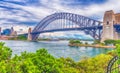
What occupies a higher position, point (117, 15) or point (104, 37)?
point (117, 15)

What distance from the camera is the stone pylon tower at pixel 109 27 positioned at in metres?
70.7

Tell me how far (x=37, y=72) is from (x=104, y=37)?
62.9m

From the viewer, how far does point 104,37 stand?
7131cm

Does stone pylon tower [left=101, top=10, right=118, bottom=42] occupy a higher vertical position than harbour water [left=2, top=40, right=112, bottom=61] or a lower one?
higher

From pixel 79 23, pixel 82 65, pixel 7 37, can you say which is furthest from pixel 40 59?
pixel 7 37

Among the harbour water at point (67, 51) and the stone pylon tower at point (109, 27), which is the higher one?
the stone pylon tower at point (109, 27)

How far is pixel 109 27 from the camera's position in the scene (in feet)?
233

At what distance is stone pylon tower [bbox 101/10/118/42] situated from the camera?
70700mm

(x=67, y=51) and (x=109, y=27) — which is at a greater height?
(x=109, y=27)

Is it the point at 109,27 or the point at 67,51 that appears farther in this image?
the point at 109,27

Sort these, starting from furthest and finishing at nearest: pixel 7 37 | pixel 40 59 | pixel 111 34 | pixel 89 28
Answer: pixel 7 37 < pixel 111 34 < pixel 89 28 < pixel 40 59

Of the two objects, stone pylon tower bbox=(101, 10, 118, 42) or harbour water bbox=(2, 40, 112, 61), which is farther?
stone pylon tower bbox=(101, 10, 118, 42)

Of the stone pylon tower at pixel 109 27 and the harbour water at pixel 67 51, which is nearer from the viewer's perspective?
the harbour water at pixel 67 51

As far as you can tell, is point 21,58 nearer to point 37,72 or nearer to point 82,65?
point 37,72
